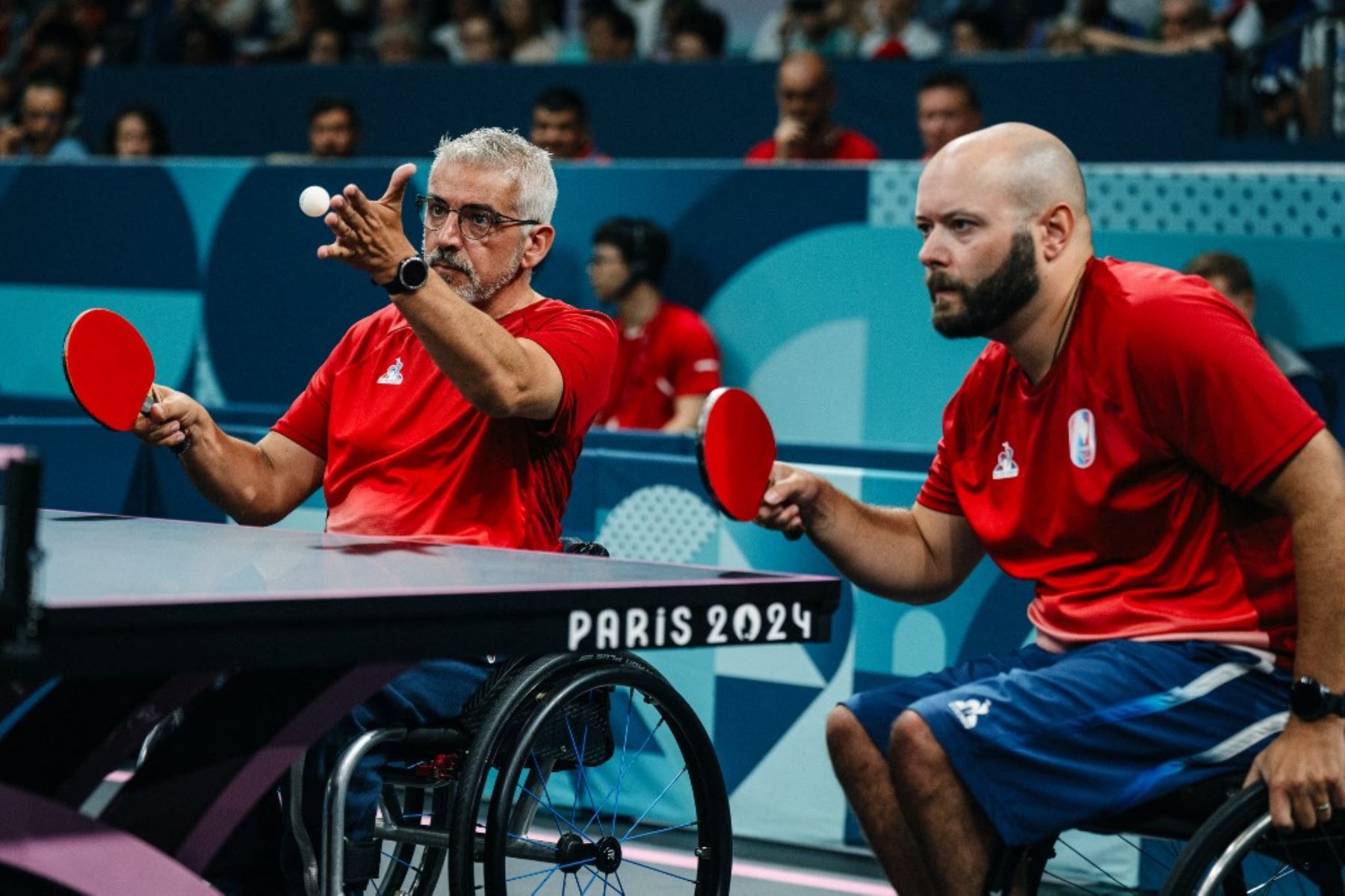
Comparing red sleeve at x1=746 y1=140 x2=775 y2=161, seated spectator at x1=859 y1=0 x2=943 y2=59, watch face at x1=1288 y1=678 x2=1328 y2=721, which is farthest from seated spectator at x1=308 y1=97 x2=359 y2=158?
watch face at x1=1288 y1=678 x2=1328 y2=721

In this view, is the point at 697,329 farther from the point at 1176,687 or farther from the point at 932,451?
the point at 1176,687

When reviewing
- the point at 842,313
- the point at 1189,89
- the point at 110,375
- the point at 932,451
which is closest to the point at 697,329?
the point at 842,313

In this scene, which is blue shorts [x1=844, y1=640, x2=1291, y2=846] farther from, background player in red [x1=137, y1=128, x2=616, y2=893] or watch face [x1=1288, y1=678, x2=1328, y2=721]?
background player in red [x1=137, y1=128, x2=616, y2=893]

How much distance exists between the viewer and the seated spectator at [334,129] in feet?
25.1

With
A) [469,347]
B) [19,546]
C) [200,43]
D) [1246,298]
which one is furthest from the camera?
[200,43]

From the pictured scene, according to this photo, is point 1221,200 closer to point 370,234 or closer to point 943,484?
point 943,484

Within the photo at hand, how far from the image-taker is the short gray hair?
3.46 meters

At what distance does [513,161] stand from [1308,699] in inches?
68.0

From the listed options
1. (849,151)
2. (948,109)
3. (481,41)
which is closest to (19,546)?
(948,109)

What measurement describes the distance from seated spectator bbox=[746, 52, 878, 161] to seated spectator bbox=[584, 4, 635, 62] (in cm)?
208

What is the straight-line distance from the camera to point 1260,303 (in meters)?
5.25

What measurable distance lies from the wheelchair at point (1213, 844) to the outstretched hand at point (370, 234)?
1.24 metres

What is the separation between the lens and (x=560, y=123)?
22.8ft

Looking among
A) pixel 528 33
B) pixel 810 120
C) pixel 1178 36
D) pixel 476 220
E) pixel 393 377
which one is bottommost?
pixel 393 377
